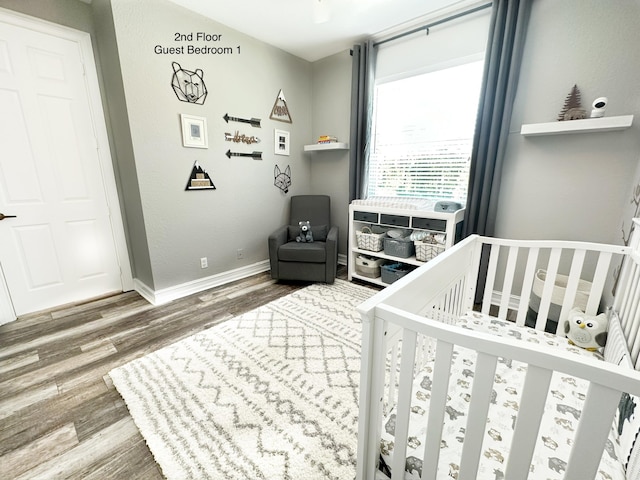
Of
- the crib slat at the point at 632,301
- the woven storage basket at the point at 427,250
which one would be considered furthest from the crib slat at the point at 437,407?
the woven storage basket at the point at 427,250

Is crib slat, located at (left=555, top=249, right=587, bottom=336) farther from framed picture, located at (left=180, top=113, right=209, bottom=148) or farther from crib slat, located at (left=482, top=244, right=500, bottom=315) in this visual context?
framed picture, located at (left=180, top=113, right=209, bottom=148)

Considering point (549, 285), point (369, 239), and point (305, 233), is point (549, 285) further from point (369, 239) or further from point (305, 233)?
point (305, 233)

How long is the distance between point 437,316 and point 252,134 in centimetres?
269

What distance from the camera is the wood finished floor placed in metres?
1.19

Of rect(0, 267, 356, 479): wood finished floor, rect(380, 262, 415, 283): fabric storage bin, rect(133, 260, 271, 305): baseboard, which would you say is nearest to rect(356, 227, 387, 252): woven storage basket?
rect(380, 262, 415, 283): fabric storage bin

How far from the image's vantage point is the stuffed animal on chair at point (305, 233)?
3.15 m

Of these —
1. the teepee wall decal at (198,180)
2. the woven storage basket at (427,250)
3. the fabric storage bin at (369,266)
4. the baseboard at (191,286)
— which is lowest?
the baseboard at (191,286)

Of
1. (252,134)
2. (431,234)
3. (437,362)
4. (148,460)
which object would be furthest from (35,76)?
(431,234)

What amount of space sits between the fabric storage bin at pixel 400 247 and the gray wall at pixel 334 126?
98 centimetres

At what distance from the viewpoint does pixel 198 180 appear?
8.90 feet

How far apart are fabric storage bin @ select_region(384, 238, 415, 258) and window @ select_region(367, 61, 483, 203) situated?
64 centimetres

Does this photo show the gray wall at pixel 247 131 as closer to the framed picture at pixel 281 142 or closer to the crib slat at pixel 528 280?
the framed picture at pixel 281 142

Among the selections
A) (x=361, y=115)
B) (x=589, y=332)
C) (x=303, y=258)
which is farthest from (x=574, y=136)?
(x=303, y=258)

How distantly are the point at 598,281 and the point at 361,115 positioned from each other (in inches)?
99.1
